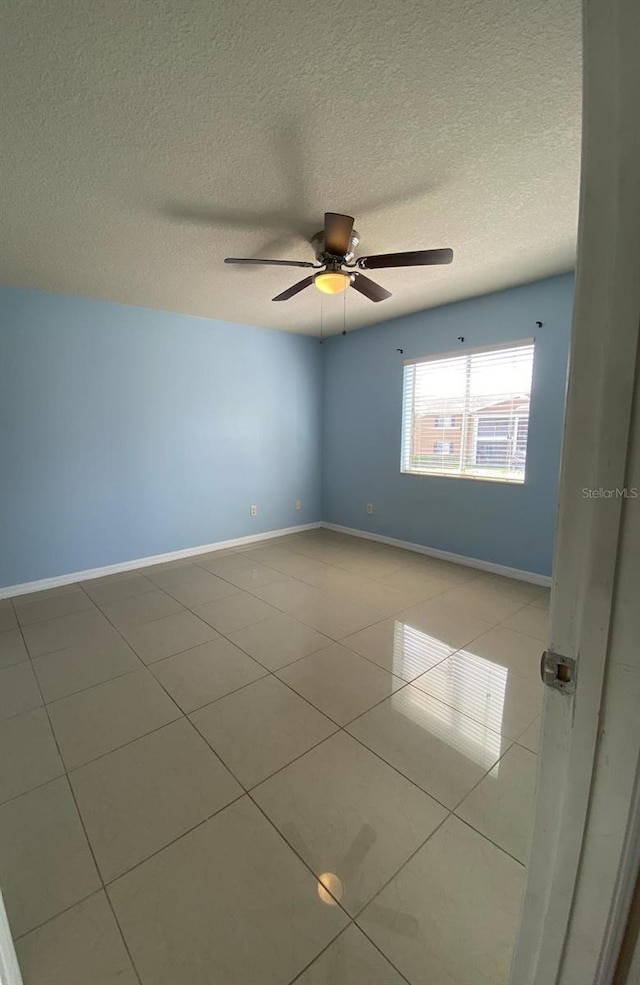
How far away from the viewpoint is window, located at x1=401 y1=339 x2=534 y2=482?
3219 millimetres

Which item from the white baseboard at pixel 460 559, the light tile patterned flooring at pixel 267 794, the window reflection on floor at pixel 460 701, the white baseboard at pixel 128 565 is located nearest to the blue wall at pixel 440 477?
the white baseboard at pixel 460 559

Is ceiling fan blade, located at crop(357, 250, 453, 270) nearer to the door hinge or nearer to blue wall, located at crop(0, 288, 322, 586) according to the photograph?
the door hinge

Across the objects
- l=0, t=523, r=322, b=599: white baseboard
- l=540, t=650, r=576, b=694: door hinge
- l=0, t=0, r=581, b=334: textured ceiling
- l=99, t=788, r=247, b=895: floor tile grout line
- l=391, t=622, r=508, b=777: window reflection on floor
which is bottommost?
l=99, t=788, r=247, b=895: floor tile grout line

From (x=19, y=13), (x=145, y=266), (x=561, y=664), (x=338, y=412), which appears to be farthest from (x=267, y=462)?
(x=561, y=664)

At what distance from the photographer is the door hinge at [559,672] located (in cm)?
51

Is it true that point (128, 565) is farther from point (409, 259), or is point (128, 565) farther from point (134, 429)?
point (409, 259)

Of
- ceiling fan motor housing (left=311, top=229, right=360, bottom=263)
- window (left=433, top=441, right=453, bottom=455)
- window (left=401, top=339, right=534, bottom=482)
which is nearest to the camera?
ceiling fan motor housing (left=311, top=229, right=360, bottom=263)

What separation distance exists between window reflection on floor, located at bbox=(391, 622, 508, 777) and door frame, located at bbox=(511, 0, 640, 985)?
3.61 feet

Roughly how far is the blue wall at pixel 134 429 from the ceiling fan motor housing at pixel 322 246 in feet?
6.43

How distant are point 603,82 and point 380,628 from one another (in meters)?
2.49

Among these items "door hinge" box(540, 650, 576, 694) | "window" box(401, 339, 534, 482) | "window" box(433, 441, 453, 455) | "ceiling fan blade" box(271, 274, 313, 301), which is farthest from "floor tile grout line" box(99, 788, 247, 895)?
"window" box(433, 441, 453, 455)

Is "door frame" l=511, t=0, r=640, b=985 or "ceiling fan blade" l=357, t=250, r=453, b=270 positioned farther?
"ceiling fan blade" l=357, t=250, r=453, b=270

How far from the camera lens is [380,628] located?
2510 millimetres

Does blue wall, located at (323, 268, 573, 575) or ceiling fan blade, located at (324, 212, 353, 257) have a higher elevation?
ceiling fan blade, located at (324, 212, 353, 257)
